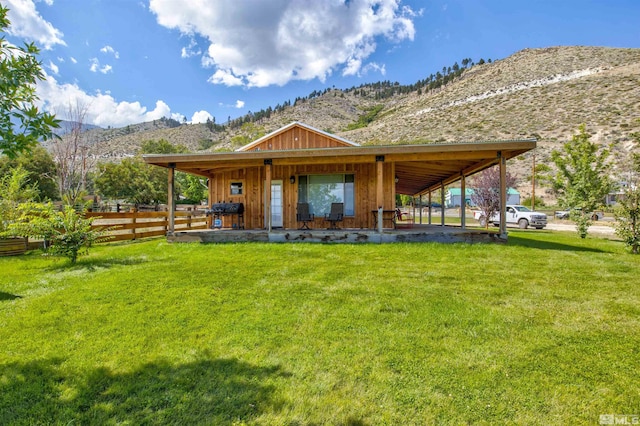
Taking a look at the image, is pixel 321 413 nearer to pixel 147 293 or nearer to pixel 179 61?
pixel 147 293

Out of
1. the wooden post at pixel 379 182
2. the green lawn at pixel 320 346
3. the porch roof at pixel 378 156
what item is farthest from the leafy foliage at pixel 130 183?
the wooden post at pixel 379 182

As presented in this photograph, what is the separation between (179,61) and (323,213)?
13642 millimetres

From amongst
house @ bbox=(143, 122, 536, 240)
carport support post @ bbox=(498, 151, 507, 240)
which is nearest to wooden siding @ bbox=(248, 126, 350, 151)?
house @ bbox=(143, 122, 536, 240)

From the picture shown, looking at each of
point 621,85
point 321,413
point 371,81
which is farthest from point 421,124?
point 371,81

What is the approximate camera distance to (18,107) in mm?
2387

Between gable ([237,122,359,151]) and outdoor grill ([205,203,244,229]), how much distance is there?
368 centimetres

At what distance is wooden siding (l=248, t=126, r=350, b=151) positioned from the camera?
13.4 metres

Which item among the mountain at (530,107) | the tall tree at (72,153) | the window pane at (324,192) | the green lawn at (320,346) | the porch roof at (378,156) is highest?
the mountain at (530,107)

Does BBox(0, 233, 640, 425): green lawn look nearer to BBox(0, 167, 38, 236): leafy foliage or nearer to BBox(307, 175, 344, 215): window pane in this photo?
BBox(0, 167, 38, 236): leafy foliage

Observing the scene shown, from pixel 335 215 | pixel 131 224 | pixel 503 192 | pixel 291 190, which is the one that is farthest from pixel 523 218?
pixel 131 224

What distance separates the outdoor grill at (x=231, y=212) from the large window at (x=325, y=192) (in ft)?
7.22

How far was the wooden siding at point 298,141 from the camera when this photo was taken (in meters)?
A: 13.4

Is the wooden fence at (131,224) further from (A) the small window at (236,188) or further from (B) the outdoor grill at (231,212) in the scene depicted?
(A) the small window at (236,188)

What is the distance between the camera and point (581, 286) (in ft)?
15.0
